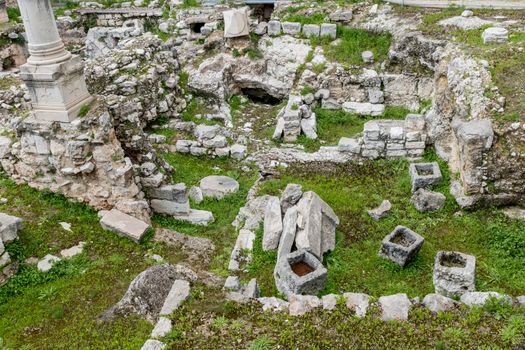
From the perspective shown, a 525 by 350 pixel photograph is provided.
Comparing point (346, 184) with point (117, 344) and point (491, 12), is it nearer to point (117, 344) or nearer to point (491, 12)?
point (117, 344)

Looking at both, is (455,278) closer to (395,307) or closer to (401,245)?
(401,245)

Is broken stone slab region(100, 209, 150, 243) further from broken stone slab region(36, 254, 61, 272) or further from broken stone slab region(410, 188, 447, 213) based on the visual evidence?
broken stone slab region(410, 188, 447, 213)

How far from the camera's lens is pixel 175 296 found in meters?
6.34

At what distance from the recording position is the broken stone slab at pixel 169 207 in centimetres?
972

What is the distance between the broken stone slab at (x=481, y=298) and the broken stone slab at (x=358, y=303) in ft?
4.64

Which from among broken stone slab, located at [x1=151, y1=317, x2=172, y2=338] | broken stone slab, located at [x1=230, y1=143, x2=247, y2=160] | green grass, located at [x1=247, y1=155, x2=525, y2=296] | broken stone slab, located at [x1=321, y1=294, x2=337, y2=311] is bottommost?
green grass, located at [x1=247, y1=155, x2=525, y2=296]

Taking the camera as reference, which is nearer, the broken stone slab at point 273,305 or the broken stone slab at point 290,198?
the broken stone slab at point 273,305

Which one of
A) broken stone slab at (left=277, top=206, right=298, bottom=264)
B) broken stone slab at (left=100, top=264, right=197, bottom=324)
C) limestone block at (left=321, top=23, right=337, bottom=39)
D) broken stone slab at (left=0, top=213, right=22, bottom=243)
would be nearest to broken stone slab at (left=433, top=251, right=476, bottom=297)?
broken stone slab at (left=277, top=206, right=298, bottom=264)

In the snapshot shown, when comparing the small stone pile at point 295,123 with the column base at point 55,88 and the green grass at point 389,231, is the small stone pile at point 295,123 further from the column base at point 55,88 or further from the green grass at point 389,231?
the column base at point 55,88

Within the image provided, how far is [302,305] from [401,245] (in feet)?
9.35

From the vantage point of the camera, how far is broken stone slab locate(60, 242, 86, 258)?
7.71 metres

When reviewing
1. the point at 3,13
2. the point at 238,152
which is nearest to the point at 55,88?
the point at 238,152

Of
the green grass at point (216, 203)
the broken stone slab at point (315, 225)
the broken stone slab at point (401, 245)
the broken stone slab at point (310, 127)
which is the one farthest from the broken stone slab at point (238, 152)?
the broken stone slab at point (401, 245)

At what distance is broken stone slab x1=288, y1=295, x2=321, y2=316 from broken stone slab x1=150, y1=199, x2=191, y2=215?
4085 millimetres
